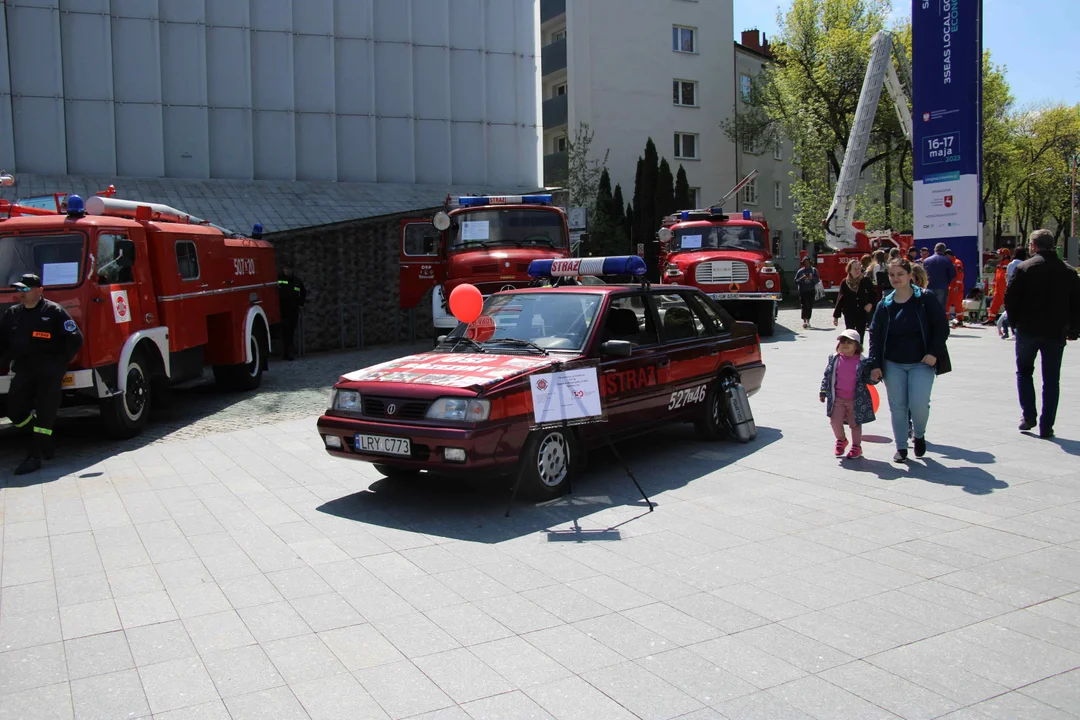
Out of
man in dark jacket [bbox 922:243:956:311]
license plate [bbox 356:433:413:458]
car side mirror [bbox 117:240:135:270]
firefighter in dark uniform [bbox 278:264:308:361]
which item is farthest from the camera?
firefighter in dark uniform [bbox 278:264:308:361]

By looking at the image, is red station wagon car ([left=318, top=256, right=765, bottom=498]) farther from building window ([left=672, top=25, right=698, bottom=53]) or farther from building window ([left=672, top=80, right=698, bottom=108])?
building window ([left=672, top=25, right=698, bottom=53])

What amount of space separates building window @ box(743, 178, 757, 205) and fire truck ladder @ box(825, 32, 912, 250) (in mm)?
15993

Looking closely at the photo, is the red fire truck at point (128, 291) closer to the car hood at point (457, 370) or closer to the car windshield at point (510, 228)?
the car hood at point (457, 370)

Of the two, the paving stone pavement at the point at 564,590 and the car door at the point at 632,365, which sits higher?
the car door at the point at 632,365

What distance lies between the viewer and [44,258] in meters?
9.30

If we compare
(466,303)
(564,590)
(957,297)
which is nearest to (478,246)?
(466,303)

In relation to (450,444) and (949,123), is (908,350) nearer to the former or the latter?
(450,444)

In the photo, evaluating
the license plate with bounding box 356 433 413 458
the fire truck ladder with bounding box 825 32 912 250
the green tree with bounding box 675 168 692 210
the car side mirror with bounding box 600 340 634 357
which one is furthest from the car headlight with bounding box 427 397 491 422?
the green tree with bounding box 675 168 692 210

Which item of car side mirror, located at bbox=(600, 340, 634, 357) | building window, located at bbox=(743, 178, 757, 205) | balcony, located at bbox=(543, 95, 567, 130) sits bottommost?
car side mirror, located at bbox=(600, 340, 634, 357)

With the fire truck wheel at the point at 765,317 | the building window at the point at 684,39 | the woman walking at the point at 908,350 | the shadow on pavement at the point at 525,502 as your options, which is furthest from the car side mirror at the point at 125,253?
the building window at the point at 684,39

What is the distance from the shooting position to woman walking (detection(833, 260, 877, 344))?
12945 mm

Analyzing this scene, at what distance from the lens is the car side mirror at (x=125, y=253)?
9.80 m

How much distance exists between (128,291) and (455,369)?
5.10m

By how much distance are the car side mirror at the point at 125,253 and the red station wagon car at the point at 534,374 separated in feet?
14.0
